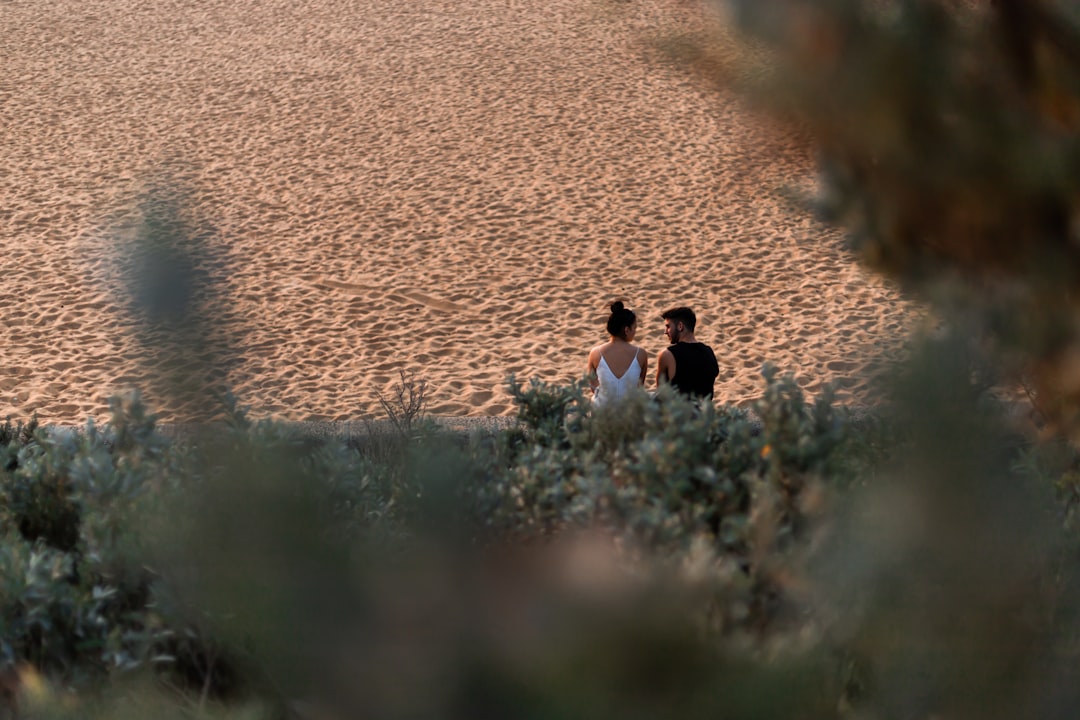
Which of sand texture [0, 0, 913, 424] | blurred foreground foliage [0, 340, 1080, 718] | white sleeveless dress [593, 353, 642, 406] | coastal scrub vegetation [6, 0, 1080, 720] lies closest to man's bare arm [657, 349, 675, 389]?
white sleeveless dress [593, 353, 642, 406]

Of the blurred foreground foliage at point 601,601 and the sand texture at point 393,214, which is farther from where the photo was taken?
the sand texture at point 393,214

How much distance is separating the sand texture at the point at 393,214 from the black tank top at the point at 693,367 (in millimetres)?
1071

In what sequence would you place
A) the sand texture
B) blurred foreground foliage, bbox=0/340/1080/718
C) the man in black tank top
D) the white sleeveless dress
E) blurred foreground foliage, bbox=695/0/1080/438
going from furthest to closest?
the white sleeveless dress → the man in black tank top → the sand texture → blurred foreground foliage, bbox=695/0/1080/438 → blurred foreground foliage, bbox=0/340/1080/718

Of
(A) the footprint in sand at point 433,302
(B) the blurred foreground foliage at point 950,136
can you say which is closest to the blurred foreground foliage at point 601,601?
(B) the blurred foreground foliage at point 950,136

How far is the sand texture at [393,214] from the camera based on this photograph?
4.74 m

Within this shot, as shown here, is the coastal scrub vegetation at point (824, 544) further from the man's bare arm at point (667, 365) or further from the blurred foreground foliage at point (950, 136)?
the man's bare arm at point (667, 365)

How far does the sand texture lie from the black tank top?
3.51ft

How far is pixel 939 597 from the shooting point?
81 centimetres

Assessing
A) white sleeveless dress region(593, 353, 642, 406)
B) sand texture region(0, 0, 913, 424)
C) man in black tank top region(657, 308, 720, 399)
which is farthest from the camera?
white sleeveless dress region(593, 353, 642, 406)

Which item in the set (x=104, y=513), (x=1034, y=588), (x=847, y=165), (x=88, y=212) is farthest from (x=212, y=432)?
(x=88, y=212)

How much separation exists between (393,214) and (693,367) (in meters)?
5.58

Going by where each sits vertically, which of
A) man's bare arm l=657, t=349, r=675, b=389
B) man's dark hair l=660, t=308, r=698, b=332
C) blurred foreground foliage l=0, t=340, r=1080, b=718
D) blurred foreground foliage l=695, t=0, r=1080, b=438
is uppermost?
blurred foreground foliage l=695, t=0, r=1080, b=438

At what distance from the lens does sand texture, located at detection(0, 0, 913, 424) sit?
4.74 meters

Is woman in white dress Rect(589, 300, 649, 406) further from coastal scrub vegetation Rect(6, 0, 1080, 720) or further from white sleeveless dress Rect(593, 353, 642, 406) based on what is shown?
coastal scrub vegetation Rect(6, 0, 1080, 720)
